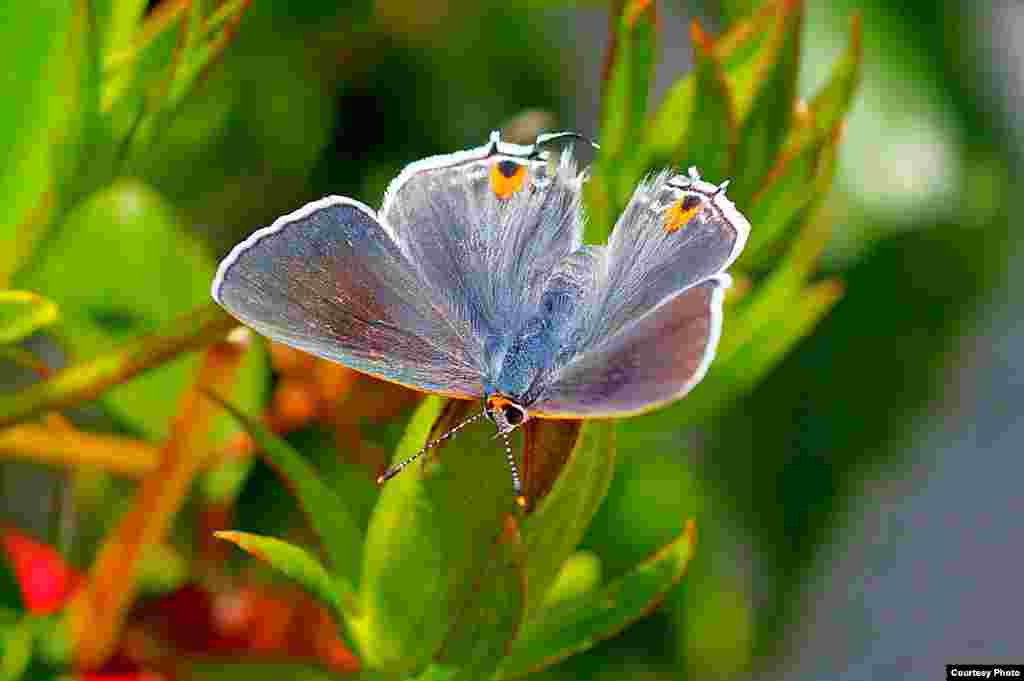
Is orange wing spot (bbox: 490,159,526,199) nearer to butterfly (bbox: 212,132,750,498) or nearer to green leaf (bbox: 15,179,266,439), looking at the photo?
butterfly (bbox: 212,132,750,498)

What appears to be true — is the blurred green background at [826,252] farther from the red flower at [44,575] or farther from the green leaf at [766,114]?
the green leaf at [766,114]

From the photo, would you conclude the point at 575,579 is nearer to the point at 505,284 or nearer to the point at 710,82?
the point at 505,284

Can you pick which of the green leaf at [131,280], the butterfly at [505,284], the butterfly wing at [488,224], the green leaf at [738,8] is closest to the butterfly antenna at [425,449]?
the butterfly at [505,284]

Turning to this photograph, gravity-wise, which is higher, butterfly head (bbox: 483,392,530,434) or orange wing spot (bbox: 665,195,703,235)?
orange wing spot (bbox: 665,195,703,235)

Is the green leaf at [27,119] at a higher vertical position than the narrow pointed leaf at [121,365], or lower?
higher

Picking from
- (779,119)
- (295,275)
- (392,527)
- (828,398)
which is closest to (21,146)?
(295,275)

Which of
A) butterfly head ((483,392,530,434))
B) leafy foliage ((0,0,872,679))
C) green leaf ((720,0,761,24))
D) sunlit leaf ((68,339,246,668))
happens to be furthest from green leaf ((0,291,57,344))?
green leaf ((720,0,761,24))

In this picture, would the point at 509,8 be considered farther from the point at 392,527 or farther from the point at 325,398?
the point at 392,527
